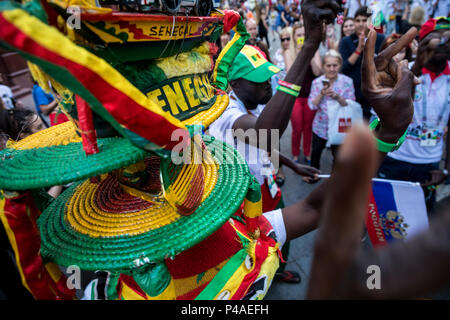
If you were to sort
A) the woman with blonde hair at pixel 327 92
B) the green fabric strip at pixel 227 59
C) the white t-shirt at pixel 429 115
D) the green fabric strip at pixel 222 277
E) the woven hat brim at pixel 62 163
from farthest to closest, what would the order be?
the woman with blonde hair at pixel 327 92
the white t-shirt at pixel 429 115
the green fabric strip at pixel 227 59
the green fabric strip at pixel 222 277
the woven hat brim at pixel 62 163

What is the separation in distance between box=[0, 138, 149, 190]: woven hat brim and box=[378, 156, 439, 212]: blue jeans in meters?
2.65

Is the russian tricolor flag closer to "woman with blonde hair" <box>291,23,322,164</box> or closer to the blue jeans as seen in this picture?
the blue jeans

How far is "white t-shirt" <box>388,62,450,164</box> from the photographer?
2.34 meters

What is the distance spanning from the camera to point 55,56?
0.47m

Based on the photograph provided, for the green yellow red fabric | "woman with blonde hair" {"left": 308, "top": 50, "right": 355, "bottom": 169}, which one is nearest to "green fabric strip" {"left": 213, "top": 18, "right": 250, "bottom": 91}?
the green yellow red fabric

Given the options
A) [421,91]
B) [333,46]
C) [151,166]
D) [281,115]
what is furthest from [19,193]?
[333,46]

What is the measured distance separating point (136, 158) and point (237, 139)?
127 centimetres

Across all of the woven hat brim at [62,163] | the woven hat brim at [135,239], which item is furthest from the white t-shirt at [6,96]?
the woven hat brim at [62,163]

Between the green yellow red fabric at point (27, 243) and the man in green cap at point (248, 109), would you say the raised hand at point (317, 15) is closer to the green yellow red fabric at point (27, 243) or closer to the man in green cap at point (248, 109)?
the man in green cap at point (248, 109)

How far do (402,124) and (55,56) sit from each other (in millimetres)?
1252

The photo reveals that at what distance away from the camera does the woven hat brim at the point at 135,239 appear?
73 centimetres

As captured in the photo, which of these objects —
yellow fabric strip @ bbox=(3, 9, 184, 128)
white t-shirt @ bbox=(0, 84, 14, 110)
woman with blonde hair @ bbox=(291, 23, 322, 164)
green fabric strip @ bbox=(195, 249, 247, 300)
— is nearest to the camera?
yellow fabric strip @ bbox=(3, 9, 184, 128)

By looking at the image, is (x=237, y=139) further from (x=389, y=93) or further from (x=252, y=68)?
(x=389, y=93)

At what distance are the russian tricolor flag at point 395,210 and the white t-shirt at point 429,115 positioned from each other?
0.62 meters
